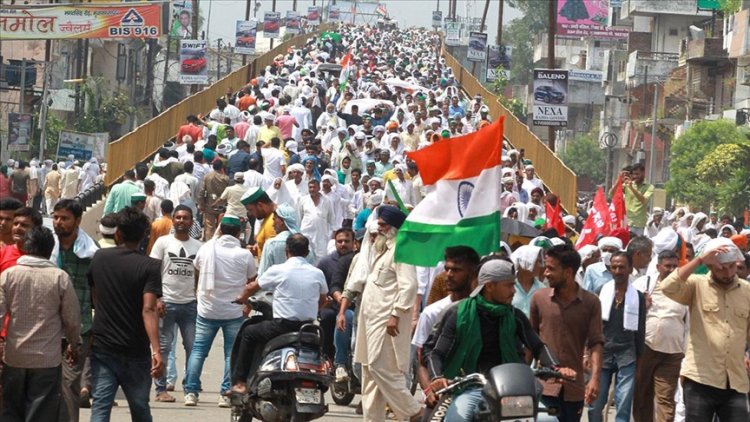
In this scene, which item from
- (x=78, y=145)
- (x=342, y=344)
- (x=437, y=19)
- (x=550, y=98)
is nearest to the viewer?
(x=342, y=344)

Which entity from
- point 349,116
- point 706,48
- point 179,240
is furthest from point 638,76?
point 179,240

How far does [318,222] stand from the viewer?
69.5ft

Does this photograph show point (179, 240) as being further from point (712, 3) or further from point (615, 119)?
point (615, 119)

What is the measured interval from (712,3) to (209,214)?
48.8m

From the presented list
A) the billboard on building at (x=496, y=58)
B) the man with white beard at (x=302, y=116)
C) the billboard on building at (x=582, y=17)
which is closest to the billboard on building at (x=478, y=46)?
the billboard on building at (x=496, y=58)

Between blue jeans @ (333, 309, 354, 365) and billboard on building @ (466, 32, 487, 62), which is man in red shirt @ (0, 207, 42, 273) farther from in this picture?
billboard on building @ (466, 32, 487, 62)

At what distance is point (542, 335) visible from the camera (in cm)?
988

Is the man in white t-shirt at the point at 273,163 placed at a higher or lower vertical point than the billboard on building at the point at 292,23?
lower

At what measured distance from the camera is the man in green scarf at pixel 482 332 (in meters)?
8.38

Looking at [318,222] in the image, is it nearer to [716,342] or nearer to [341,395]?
[341,395]

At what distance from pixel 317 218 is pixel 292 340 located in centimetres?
1013

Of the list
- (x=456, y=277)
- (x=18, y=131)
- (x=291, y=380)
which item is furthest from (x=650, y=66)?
(x=456, y=277)

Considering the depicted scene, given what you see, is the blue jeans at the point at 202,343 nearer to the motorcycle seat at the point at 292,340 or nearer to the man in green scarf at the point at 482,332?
the motorcycle seat at the point at 292,340

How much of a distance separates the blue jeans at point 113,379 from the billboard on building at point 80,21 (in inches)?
1843
